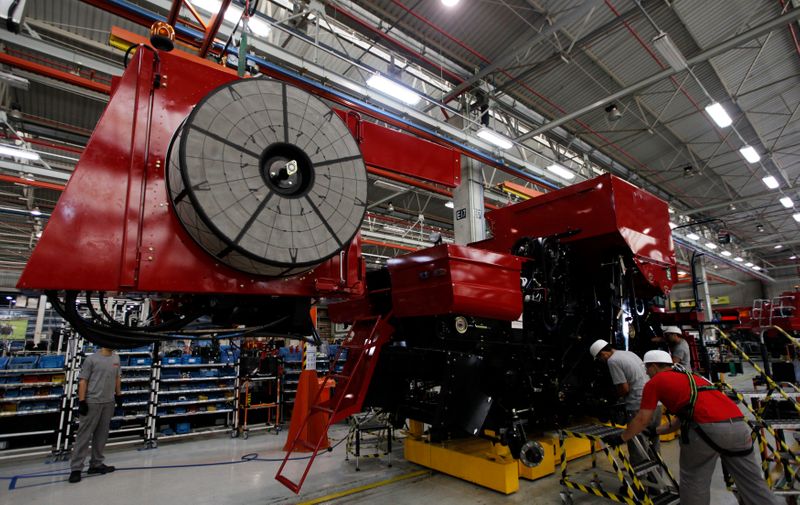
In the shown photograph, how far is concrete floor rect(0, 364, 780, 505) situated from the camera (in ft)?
14.1

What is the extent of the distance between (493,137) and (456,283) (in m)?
5.21

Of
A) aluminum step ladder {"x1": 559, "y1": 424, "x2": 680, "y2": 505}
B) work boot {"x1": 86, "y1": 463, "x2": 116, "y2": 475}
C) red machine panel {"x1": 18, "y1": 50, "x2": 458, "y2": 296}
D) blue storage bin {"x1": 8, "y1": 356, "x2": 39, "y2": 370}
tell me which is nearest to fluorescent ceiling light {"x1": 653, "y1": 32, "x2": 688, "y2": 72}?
aluminum step ladder {"x1": 559, "y1": 424, "x2": 680, "y2": 505}

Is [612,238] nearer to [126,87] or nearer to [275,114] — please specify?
[275,114]

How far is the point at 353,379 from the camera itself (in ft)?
12.4

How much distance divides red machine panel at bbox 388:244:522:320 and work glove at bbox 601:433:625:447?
130 cm

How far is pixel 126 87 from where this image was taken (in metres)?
2.02

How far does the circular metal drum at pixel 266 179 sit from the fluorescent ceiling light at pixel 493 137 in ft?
19.5

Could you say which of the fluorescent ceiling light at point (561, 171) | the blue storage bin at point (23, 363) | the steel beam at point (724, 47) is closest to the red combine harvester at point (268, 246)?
the steel beam at point (724, 47)

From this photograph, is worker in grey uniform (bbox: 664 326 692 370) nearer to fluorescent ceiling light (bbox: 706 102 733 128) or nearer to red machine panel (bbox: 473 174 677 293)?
red machine panel (bbox: 473 174 677 293)

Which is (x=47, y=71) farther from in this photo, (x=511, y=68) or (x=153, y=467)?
(x=511, y=68)

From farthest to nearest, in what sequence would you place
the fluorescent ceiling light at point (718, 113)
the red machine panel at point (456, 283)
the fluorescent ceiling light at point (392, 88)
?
1. the fluorescent ceiling light at point (718, 113)
2. the fluorescent ceiling light at point (392, 88)
3. the red machine panel at point (456, 283)

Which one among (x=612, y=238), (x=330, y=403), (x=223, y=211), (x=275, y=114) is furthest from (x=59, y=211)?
(x=612, y=238)

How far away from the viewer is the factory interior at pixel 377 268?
2004 millimetres

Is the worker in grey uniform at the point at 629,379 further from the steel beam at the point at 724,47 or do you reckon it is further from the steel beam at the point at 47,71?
the steel beam at the point at 47,71
